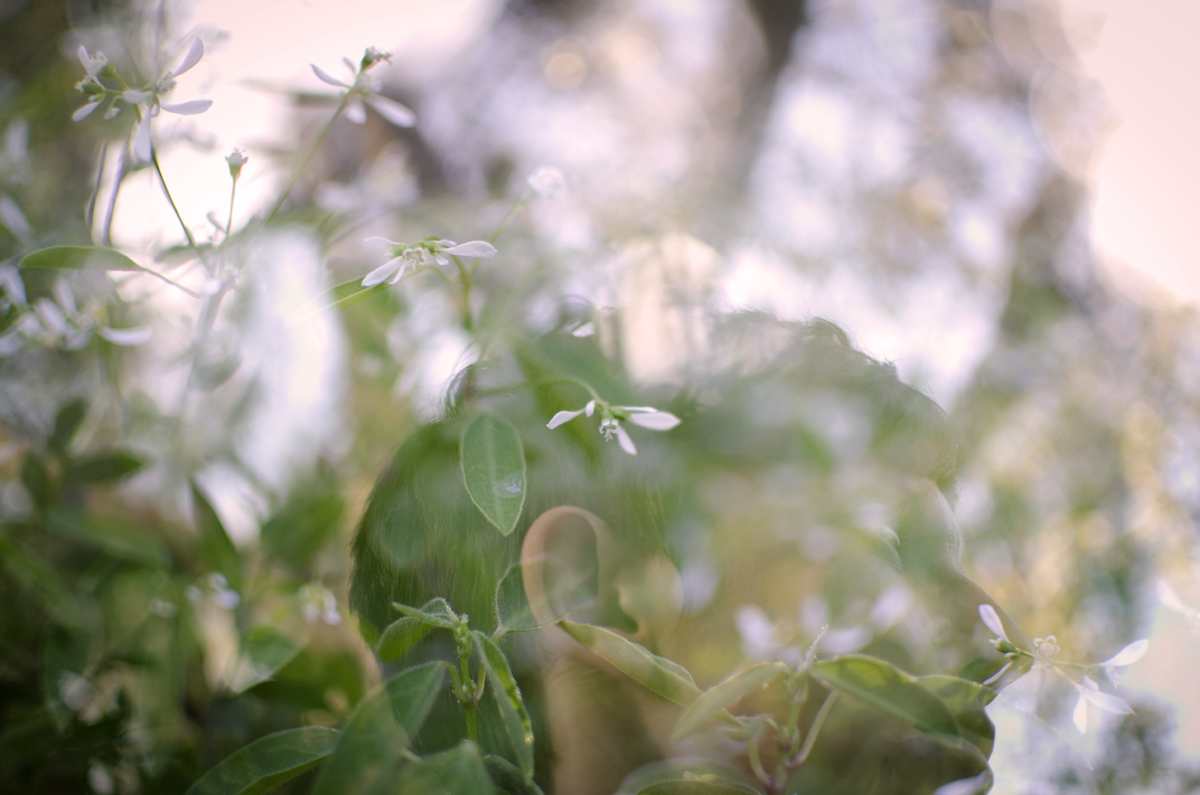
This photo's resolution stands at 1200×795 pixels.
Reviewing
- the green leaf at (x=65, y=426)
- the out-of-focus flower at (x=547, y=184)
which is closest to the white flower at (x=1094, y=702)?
the out-of-focus flower at (x=547, y=184)

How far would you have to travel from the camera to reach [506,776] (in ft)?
0.92

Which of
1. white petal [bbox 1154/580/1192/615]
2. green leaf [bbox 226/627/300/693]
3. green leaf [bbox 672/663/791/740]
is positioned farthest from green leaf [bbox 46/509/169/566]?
white petal [bbox 1154/580/1192/615]

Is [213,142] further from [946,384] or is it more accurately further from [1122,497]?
[1122,497]

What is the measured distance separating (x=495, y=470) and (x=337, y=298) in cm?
12

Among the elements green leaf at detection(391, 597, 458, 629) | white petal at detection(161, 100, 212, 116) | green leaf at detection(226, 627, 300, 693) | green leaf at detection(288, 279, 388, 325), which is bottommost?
green leaf at detection(226, 627, 300, 693)

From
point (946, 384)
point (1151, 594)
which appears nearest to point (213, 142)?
point (946, 384)

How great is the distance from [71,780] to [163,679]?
119 mm

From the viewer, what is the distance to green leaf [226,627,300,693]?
15.8 inches

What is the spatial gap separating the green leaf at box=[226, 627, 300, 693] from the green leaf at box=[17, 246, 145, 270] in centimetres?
25

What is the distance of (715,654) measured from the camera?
37 centimetres

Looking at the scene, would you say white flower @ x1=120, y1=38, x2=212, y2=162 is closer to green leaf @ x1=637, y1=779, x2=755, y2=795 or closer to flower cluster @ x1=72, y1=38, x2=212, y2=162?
flower cluster @ x1=72, y1=38, x2=212, y2=162

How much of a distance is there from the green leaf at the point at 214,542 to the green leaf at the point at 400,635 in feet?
0.94

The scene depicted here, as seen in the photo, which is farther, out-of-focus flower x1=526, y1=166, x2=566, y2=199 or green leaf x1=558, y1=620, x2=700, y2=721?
out-of-focus flower x1=526, y1=166, x2=566, y2=199

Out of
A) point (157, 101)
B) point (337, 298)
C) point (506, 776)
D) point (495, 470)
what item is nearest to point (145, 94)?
point (157, 101)
